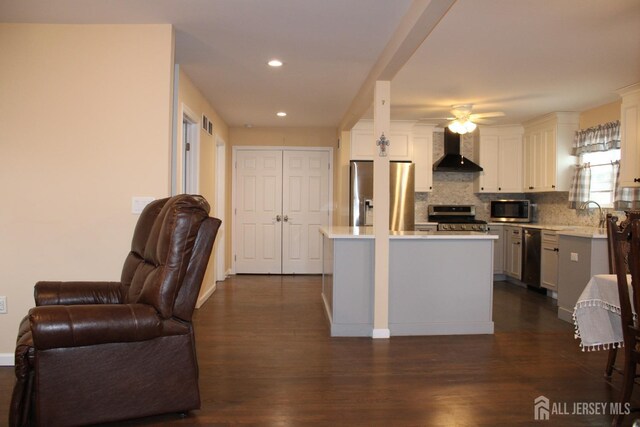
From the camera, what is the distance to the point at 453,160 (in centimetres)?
672

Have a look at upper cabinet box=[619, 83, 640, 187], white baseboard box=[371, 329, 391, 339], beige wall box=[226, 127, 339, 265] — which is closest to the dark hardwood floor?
white baseboard box=[371, 329, 391, 339]

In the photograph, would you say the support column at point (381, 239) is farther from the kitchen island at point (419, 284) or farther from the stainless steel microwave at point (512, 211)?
the stainless steel microwave at point (512, 211)

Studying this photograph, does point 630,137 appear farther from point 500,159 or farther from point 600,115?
point 500,159

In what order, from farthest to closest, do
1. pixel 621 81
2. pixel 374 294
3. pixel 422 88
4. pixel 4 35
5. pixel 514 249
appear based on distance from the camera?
pixel 514 249, pixel 422 88, pixel 621 81, pixel 374 294, pixel 4 35

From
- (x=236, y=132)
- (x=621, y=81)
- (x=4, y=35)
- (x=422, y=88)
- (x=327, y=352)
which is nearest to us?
(x=4, y=35)

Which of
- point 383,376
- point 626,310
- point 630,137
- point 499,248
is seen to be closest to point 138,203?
point 383,376

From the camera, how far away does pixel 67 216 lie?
124 inches

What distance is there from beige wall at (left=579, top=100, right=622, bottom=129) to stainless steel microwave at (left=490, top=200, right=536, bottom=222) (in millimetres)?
1387

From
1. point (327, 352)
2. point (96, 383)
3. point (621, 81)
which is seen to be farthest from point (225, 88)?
point (621, 81)

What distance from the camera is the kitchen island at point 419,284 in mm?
3908

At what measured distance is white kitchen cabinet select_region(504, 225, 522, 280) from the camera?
6203 millimetres

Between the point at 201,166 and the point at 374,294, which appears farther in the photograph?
the point at 201,166

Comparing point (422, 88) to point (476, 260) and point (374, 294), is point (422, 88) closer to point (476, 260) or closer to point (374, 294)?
point (476, 260)

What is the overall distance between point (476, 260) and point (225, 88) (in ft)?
10.4
